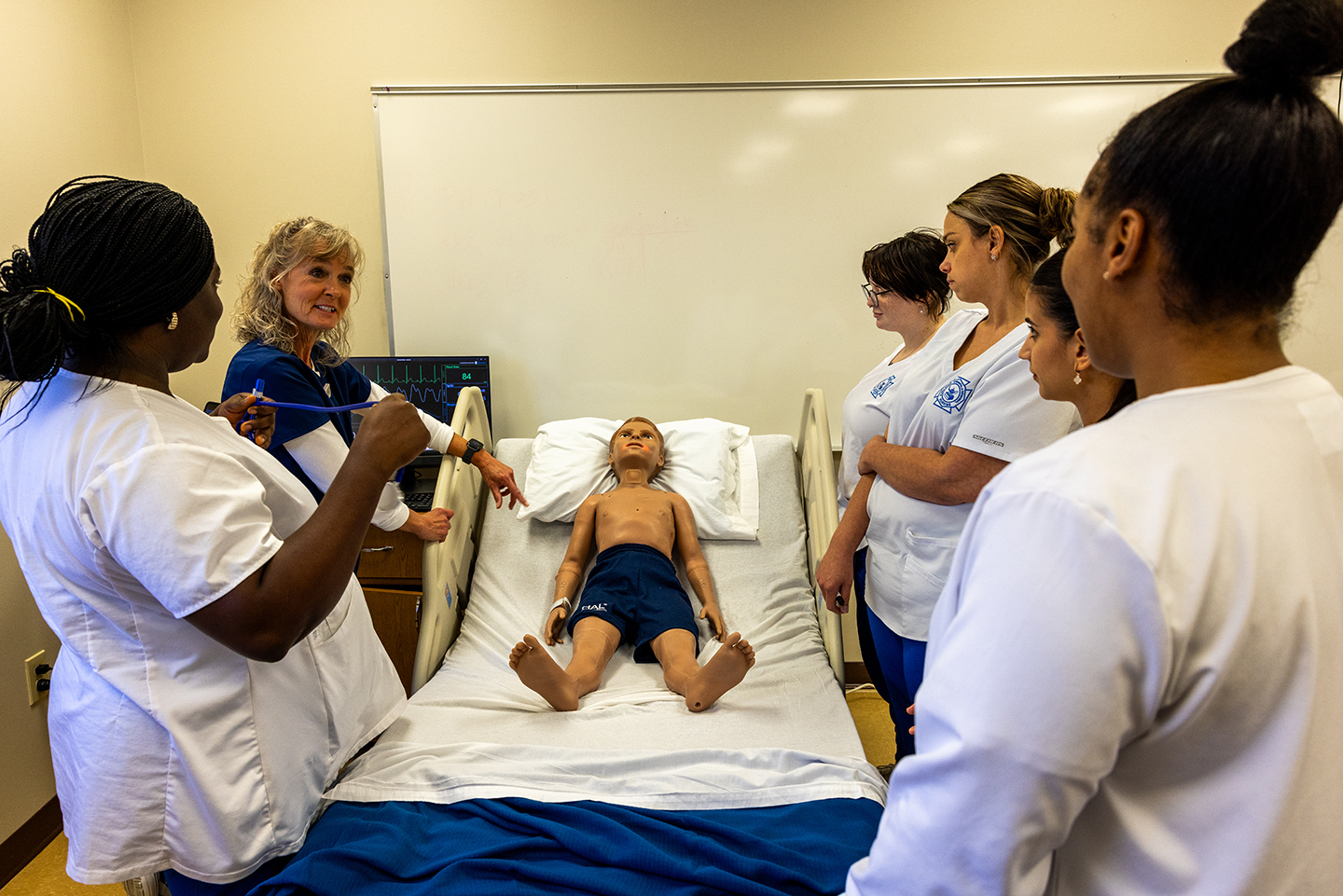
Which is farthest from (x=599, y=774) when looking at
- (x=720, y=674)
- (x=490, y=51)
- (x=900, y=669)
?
(x=490, y=51)

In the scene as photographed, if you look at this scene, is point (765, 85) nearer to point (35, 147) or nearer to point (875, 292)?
point (875, 292)

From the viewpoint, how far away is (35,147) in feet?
7.47

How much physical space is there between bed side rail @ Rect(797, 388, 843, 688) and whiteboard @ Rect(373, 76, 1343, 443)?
0.50 m

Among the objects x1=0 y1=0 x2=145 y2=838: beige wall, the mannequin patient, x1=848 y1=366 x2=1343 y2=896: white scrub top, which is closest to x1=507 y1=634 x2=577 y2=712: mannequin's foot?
the mannequin patient

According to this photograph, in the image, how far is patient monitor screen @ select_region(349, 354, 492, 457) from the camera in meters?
2.84

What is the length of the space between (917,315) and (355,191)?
2160 millimetres

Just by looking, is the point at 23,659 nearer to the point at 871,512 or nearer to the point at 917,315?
the point at 871,512

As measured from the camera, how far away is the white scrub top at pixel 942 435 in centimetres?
142

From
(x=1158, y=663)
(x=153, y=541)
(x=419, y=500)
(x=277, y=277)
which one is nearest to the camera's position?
(x=1158, y=663)

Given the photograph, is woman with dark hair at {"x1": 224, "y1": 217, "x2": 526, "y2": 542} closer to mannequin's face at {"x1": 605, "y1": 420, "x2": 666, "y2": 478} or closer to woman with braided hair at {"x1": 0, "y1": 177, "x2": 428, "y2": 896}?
woman with braided hair at {"x1": 0, "y1": 177, "x2": 428, "y2": 896}

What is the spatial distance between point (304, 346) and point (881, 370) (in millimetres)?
1445

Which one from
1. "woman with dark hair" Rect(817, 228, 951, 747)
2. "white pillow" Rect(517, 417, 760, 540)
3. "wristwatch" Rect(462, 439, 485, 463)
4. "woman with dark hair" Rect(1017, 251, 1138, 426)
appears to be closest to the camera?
"woman with dark hair" Rect(1017, 251, 1138, 426)

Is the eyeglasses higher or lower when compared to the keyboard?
higher

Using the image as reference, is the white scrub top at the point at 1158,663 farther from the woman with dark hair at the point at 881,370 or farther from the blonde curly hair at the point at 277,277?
the blonde curly hair at the point at 277,277
